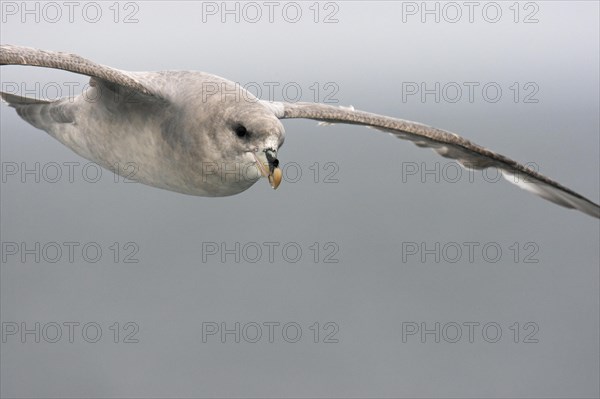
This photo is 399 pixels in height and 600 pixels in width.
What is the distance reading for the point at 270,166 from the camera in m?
9.83

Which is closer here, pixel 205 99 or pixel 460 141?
pixel 205 99

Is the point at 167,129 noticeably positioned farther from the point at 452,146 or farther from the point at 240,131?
the point at 452,146

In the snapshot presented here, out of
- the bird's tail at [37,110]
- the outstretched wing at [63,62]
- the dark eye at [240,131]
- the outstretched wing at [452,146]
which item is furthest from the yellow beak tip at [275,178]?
the bird's tail at [37,110]

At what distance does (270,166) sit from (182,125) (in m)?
1.70

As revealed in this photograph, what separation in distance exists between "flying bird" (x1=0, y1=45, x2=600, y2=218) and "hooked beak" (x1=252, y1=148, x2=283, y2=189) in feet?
0.04

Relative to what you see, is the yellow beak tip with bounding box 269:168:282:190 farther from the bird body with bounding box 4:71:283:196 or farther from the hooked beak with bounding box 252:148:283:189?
the bird body with bounding box 4:71:283:196

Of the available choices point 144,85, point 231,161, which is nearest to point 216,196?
point 231,161

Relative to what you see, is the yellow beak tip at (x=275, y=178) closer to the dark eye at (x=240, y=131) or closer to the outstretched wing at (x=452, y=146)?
the dark eye at (x=240, y=131)

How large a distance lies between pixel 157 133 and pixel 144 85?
66 centimetres

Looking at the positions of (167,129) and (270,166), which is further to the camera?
(167,129)

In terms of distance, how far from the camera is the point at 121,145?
12.1 metres

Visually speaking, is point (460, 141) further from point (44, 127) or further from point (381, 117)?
point (44, 127)

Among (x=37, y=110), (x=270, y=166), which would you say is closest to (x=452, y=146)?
(x=270, y=166)

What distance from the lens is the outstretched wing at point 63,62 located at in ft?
34.3
